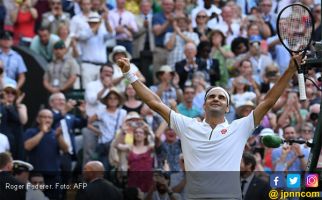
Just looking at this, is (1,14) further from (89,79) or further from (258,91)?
(258,91)

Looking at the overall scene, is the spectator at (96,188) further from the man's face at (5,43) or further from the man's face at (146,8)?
the man's face at (146,8)

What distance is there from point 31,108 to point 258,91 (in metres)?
3.64

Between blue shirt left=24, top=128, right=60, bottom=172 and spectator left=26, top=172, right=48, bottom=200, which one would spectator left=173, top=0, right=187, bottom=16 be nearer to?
blue shirt left=24, top=128, right=60, bottom=172

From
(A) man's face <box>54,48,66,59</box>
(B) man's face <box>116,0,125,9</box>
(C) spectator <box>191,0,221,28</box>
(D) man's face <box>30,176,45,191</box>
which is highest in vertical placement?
(B) man's face <box>116,0,125,9</box>

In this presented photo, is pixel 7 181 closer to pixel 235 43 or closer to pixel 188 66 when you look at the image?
pixel 188 66

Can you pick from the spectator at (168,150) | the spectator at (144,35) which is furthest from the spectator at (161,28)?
the spectator at (168,150)

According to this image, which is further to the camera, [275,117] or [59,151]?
[275,117]

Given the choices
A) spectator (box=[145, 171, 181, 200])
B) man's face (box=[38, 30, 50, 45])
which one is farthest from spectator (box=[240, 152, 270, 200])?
man's face (box=[38, 30, 50, 45])

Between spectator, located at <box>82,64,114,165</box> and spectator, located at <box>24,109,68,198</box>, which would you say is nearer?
spectator, located at <box>24,109,68,198</box>

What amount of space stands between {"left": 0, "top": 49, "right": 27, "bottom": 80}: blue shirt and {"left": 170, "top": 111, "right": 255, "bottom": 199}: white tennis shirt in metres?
8.44

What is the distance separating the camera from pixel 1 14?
1914cm

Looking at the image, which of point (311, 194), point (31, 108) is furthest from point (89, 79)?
point (311, 194)

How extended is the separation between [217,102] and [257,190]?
283 centimetres

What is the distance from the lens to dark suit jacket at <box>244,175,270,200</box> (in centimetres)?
1200
